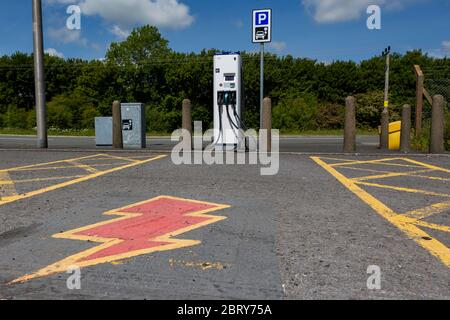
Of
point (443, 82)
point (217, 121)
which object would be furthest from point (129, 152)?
point (443, 82)

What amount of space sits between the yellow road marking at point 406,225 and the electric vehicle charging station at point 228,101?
4937 millimetres

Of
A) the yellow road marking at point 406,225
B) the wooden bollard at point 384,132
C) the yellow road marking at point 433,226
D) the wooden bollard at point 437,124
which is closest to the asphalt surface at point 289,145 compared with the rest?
the wooden bollard at point 384,132

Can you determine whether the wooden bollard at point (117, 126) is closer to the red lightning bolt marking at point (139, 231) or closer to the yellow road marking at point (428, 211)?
the red lightning bolt marking at point (139, 231)

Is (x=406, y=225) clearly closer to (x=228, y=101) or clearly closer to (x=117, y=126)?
(x=228, y=101)

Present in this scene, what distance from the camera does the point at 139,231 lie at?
3.95m

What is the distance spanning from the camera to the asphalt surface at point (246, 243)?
8.86ft

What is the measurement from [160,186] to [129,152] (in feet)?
16.2

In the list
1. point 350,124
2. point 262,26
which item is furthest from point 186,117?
point 350,124

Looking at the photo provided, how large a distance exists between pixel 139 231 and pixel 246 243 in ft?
3.51

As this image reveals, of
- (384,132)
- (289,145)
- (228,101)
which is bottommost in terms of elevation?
(289,145)

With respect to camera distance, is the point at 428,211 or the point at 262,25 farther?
the point at 262,25

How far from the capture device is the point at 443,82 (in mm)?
15320
